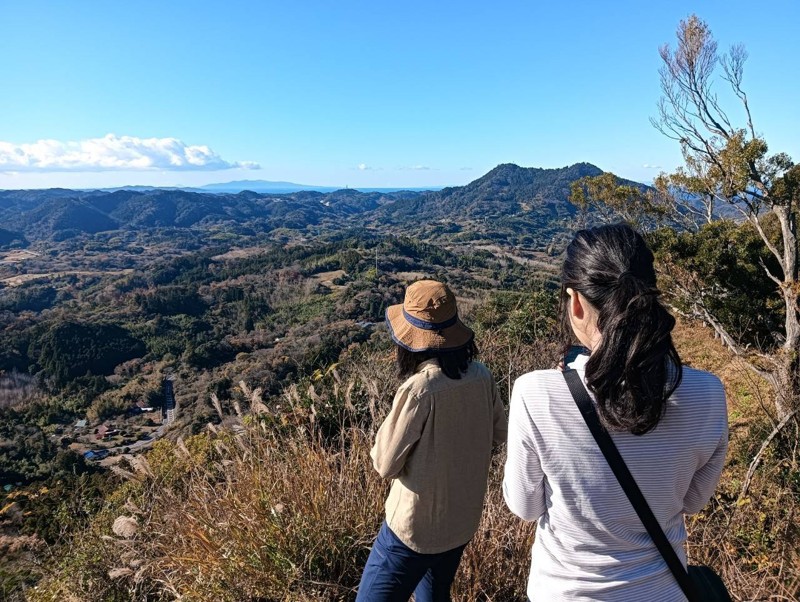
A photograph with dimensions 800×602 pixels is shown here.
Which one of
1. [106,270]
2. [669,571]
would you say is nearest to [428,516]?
[669,571]

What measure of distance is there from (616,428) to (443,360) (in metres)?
0.61

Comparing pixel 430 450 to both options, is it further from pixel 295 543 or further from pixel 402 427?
pixel 295 543

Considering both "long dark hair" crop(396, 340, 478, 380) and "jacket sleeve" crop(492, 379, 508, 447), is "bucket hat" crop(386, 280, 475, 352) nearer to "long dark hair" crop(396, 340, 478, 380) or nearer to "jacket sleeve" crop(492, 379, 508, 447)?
"long dark hair" crop(396, 340, 478, 380)

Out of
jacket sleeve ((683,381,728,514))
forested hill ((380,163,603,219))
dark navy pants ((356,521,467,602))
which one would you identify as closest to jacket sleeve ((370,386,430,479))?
dark navy pants ((356,521,467,602))

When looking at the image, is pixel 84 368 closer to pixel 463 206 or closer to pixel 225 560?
pixel 225 560

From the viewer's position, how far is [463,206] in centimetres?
14538

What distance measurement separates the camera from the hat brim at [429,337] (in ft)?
4.75

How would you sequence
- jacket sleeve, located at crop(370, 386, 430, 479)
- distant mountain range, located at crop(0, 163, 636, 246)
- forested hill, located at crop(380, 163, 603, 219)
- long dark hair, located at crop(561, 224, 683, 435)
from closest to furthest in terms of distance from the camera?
long dark hair, located at crop(561, 224, 683, 435), jacket sleeve, located at crop(370, 386, 430, 479), distant mountain range, located at crop(0, 163, 636, 246), forested hill, located at crop(380, 163, 603, 219)

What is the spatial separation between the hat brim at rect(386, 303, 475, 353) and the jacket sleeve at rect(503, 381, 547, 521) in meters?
0.46

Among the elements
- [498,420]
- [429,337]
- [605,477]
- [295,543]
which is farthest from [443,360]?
[295,543]

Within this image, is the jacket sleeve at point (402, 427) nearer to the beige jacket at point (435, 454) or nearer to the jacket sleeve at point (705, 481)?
the beige jacket at point (435, 454)

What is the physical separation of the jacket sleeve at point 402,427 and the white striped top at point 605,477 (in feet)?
1.22

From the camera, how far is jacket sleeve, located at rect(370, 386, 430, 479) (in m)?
1.35

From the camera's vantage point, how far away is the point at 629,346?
2.92ft
